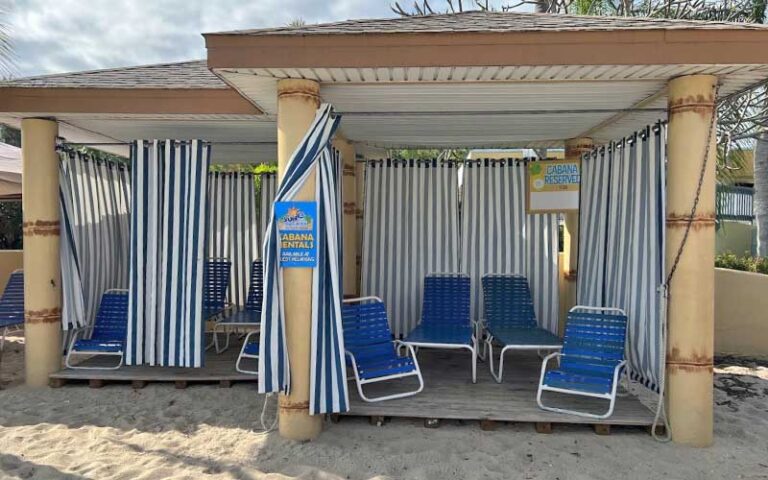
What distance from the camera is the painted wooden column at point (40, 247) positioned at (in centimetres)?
527

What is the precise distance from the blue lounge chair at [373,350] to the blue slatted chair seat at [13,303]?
14.5ft

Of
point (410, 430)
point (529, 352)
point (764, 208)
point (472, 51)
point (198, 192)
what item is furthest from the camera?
point (764, 208)

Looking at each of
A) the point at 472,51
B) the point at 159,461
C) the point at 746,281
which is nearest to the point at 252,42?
the point at 472,51

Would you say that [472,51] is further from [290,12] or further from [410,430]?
[290,12]

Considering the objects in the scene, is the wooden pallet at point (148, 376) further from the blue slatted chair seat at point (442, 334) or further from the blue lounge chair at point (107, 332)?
the blue slatted chair seat at point (442, 334)

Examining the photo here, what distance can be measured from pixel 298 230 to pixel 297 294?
0.49m

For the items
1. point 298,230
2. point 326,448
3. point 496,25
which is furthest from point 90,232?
point 496,25

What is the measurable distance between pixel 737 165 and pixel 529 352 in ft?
24.0

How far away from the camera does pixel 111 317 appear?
18.9 feet

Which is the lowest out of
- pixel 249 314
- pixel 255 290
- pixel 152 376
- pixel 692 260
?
pixel 152 376

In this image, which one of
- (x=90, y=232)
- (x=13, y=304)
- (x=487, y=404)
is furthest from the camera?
(x=13, y=304)

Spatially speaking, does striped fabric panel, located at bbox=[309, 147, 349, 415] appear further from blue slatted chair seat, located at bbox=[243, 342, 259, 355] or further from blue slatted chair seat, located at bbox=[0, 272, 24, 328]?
blue slatted chair seat, located at bbox=[0, 272, 24, 328]

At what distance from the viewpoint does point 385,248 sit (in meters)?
6.88

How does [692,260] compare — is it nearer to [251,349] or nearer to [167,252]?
[251,349]
